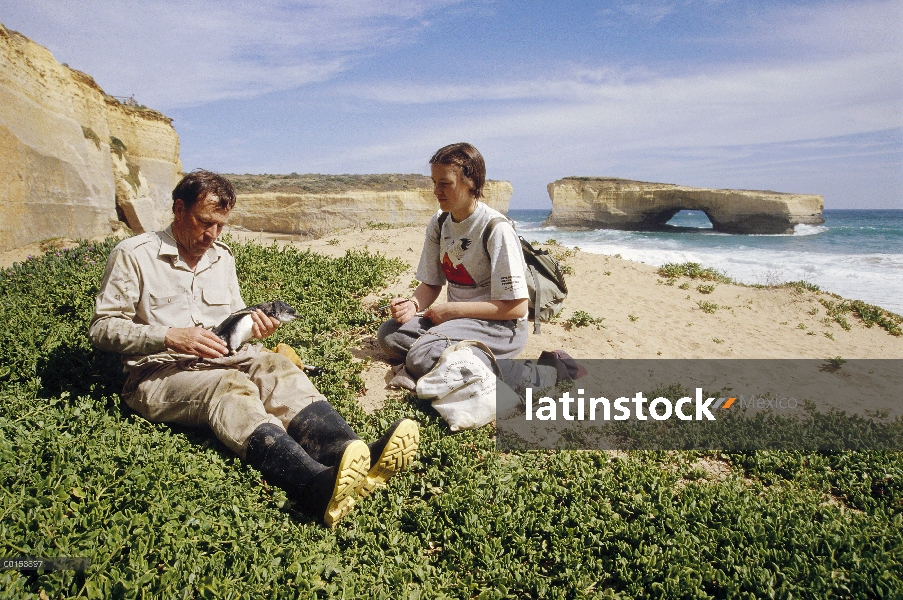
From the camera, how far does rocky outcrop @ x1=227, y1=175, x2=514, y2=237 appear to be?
3838cm

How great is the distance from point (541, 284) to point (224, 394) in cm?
280

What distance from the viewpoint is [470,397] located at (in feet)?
13.4

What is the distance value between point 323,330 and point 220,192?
2585 millimetres

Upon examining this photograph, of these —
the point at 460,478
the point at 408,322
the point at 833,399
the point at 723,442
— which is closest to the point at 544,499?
the point at 460,478

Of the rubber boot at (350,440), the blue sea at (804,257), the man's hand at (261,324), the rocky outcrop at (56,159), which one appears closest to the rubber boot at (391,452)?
the rubber boot at (350,440)

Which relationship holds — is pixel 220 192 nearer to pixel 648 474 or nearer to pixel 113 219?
pixel 648 474

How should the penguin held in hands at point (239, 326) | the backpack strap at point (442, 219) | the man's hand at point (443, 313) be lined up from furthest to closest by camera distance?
the backpack strap at point (442, 219) → the man's hand at point (443, 313) → the penguin held in hands at point (239, 326)

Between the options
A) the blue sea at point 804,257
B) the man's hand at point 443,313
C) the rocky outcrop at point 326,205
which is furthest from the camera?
the rocky outcrop at point 326,205

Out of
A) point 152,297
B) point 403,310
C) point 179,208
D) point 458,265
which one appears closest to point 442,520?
point 403,310

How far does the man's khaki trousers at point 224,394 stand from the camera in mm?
3262

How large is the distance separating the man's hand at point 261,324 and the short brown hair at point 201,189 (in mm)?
728

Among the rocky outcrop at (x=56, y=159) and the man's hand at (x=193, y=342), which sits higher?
the rocky outcrop at (x=56, y=159)

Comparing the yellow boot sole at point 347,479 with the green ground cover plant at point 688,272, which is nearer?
the yellow boot sole at point 347,479

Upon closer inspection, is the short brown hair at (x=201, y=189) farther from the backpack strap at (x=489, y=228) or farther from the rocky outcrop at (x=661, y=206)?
the rocky outcrop at (x=661, y=206)
